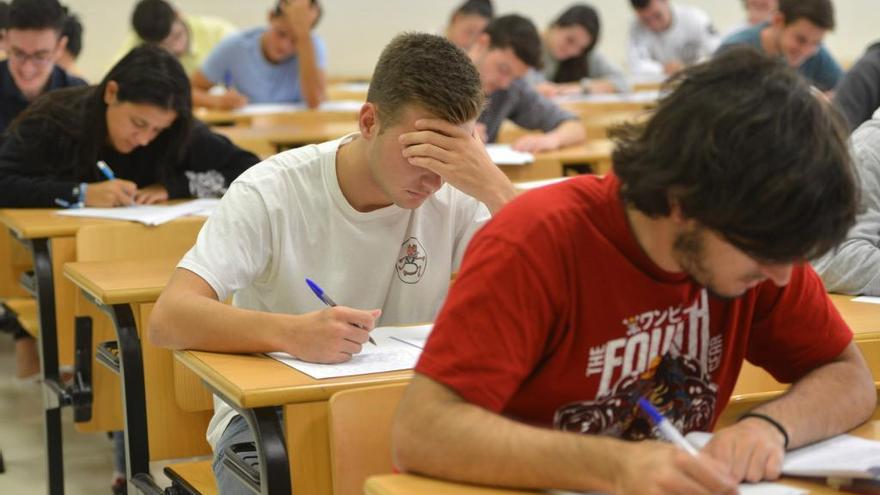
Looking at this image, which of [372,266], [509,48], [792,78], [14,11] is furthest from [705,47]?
[792,78]

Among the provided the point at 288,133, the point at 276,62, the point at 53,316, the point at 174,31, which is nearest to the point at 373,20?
the point at 174,31

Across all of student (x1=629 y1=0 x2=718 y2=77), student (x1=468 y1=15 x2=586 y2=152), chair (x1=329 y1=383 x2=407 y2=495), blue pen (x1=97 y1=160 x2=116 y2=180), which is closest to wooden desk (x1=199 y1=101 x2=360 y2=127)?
student (x1=468 y1=15 x2=586 y2=152)

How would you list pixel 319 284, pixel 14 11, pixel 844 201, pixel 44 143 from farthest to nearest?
pixel 14 11, pixel 44 143, pixel 319 284, pixel 844 201

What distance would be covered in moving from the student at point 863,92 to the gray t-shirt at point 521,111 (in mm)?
1351

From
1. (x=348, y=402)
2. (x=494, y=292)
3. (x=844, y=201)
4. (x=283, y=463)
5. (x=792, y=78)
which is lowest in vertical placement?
(x=283, y=463)

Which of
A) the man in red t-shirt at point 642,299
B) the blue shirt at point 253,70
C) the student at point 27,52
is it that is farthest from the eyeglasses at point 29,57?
the man in red t-shirt at point 642,299

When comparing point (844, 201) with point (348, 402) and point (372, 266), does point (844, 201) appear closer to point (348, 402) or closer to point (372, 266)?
point (348, 402)

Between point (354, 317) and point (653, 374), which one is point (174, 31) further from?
point (653, 374)

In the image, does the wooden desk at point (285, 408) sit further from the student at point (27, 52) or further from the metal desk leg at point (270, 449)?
the student at point (27, 52)

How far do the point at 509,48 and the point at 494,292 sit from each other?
11.7 feet

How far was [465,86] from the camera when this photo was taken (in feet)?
6.12

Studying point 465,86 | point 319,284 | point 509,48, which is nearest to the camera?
point 465,86

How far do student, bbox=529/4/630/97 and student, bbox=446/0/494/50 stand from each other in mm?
435

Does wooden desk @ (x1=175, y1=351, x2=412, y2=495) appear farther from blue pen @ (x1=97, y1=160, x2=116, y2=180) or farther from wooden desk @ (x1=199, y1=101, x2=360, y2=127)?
wooden desk @ (x1=199, y1=101, x2=360, y2=127)
